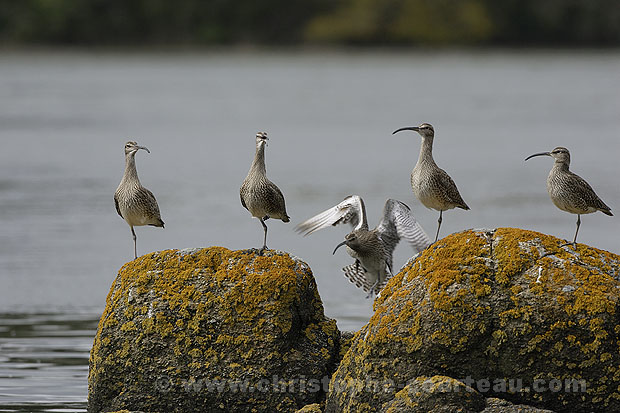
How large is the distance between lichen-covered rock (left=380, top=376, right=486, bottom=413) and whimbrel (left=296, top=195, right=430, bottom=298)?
2667 mm

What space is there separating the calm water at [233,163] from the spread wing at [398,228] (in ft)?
7.78

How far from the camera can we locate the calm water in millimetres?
14344

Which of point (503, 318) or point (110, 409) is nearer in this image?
point (503, 318)

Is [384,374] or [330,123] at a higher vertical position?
[330,123]

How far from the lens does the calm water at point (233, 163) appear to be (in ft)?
47.1

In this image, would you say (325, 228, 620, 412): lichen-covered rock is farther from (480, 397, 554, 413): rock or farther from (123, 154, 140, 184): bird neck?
(123, 154, 140, 184): bird neck

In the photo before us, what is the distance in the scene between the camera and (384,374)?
7.78 m

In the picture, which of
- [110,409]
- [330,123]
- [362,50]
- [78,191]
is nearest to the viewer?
[110,409]

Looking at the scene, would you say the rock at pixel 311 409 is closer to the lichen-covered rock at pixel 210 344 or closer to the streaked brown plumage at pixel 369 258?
the lichen-covered rock at pixel 210 344

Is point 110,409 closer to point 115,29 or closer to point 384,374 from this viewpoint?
point 384,374

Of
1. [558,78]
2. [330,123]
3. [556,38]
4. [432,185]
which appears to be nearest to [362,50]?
[556,38]

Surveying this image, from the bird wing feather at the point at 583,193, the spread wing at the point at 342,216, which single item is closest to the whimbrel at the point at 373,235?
the spread wing at the point at 342,216

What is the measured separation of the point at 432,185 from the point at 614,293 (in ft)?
7.00

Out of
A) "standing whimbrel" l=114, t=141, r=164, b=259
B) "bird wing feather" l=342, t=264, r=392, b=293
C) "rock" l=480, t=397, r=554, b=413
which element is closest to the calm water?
"standing whimbrel" l=114, t=141, r=164, b=259
